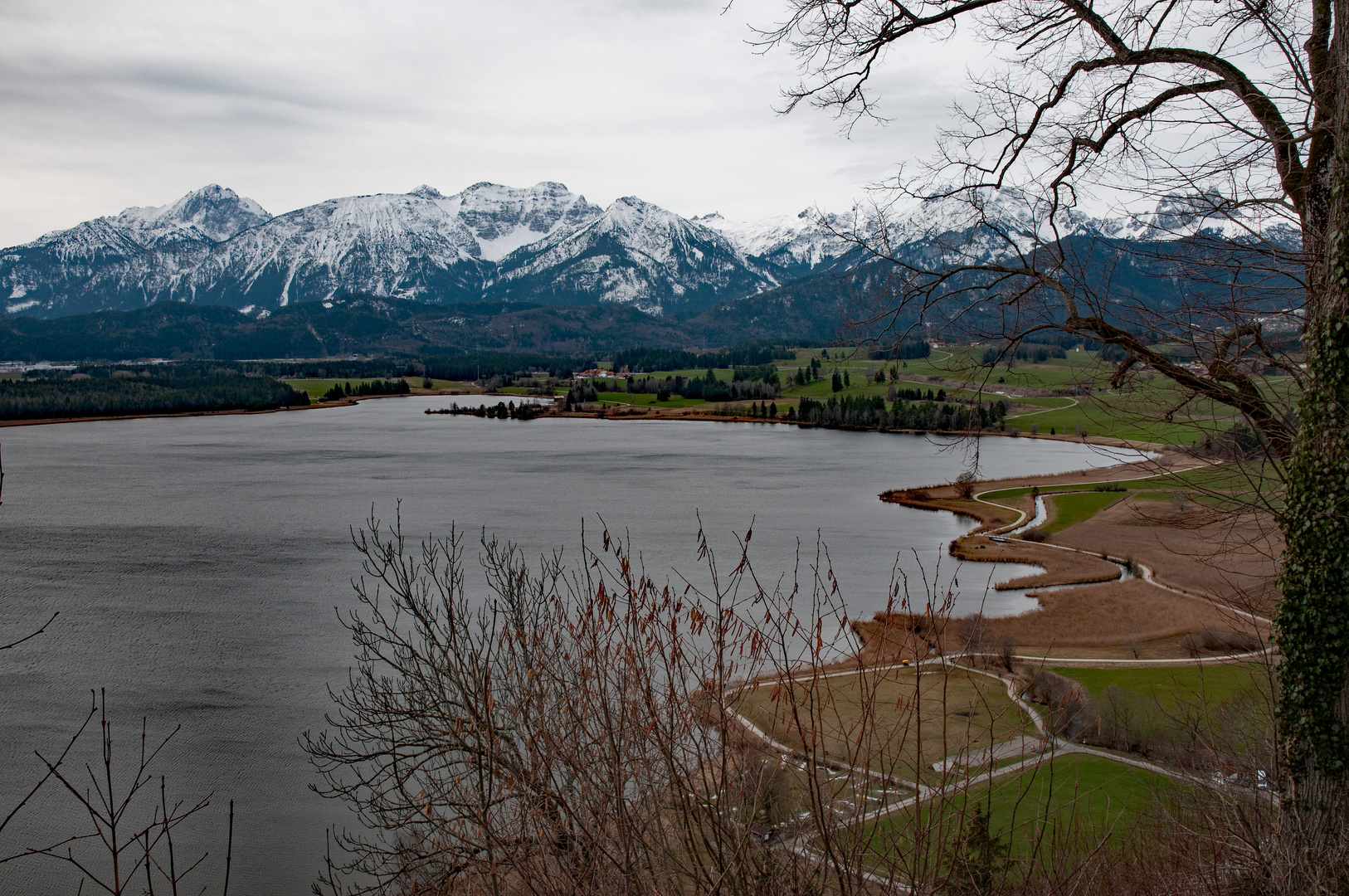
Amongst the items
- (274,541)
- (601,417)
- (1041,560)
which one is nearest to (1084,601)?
(1041,560)

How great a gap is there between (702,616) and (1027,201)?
452 cm

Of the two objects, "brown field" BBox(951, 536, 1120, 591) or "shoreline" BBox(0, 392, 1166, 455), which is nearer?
"brown field" BBox(951, 536, 1120, 591)

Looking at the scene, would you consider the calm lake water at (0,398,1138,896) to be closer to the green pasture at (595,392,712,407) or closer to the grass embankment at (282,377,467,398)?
the green pasture at (595,392,712,407)

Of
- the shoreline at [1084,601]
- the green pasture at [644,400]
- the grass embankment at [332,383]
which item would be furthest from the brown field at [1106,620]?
the grass embankment at [332,383]

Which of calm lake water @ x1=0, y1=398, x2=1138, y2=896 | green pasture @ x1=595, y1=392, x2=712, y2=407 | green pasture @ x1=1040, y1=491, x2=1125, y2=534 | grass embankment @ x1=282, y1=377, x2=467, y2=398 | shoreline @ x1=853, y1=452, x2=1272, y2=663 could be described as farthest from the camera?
grass embankment @ x1=282, y1=377, x2=467, y2=398

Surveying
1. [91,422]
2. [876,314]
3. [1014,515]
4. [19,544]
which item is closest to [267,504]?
[19,544]

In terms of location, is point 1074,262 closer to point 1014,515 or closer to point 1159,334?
point 1159,334

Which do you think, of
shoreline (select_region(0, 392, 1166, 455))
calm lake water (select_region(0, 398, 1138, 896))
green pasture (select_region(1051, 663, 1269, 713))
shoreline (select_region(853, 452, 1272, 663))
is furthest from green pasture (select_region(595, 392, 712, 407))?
green pasture (select_region(1051, 663, 1269, 713))

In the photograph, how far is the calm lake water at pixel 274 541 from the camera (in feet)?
59.9

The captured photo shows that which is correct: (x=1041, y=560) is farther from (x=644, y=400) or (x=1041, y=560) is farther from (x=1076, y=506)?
(x=644, y=400)

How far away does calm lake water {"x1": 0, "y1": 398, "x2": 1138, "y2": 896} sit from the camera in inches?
719

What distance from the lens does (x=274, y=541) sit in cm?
3897

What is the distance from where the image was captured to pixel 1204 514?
6766 millimetres

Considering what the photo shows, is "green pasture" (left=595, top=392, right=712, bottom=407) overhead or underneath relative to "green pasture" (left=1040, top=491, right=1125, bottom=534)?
overhead
